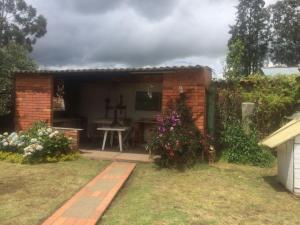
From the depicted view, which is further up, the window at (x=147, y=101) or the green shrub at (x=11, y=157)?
the window at (x=147, y=101)

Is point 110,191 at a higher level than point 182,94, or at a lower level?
lower

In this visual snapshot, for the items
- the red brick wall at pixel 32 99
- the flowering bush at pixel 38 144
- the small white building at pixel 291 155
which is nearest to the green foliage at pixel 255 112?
the small white building at pixel 291 155

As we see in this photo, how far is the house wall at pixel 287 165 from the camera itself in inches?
282

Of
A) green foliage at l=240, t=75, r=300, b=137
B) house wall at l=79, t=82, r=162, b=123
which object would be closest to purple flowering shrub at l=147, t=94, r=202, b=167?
green foliage at l=240, t=75, r=300, b=137

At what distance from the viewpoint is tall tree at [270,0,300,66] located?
1375 inches

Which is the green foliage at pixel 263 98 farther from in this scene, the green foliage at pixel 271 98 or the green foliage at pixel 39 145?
the green foliage at pixel 39 145

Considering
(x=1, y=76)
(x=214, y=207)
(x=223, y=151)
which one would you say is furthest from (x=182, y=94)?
(x=1, y=76)

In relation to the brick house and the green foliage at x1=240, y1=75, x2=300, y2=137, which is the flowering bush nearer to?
the brick house

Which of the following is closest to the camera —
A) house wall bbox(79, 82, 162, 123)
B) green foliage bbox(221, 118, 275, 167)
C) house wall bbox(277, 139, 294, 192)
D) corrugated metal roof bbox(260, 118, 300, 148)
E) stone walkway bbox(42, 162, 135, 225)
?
stone walkway bbox(42, 162, 135, 225)

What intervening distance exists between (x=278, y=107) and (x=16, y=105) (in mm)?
8167

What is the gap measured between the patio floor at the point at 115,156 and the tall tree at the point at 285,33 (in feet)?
94.6

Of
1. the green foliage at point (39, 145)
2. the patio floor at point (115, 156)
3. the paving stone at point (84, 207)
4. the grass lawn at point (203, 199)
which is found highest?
the green foliage at point (39, 145)

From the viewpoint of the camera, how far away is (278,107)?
35.3ft

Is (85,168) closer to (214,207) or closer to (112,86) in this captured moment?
(214,207)
